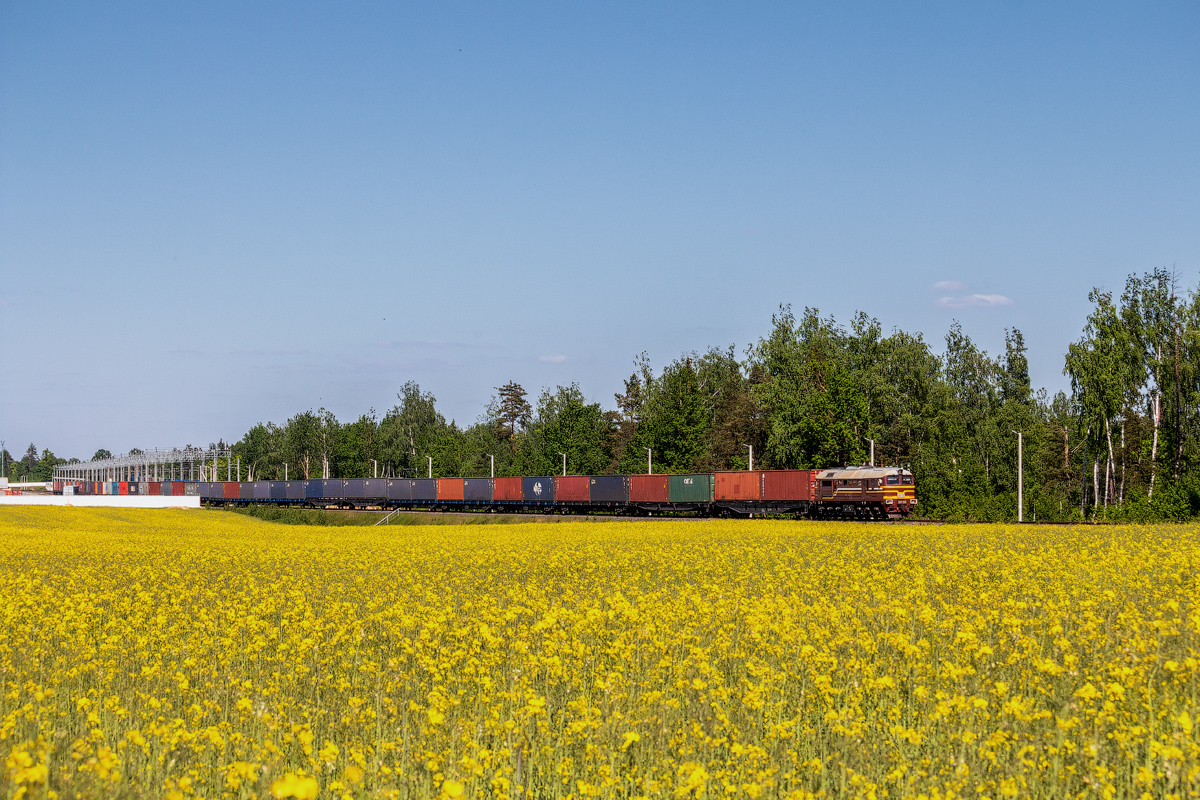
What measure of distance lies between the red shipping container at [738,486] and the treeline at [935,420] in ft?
34.6

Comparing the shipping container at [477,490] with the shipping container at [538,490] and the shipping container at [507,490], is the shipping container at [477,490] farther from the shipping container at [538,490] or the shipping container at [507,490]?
the shipping container at [538,490]

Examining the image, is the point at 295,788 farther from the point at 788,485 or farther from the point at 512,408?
the point at 512,408

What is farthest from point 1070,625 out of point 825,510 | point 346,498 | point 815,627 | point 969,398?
point 969,398

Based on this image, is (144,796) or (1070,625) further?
(1070,625)

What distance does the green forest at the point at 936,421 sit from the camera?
194 ft

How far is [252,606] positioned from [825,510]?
137 feet

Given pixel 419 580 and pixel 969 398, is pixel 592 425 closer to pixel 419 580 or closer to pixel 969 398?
pixel 969 398

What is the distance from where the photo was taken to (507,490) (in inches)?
2675

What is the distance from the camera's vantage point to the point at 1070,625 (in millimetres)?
10523

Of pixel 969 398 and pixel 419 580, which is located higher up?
pixel 969 398

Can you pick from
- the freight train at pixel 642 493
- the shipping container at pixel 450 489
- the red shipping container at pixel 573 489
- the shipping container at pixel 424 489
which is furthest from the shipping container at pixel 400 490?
the red shipping container at pixel 573 489

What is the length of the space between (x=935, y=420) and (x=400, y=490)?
46.2 metres

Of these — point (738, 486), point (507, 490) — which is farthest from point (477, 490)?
point (738, 486)

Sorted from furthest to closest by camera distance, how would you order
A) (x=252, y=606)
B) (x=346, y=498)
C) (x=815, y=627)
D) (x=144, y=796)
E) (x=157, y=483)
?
1. (x=157, y=483)
2. (x=346, y=498)
3. (x=252, y=606)
4. (x=815, y=627)
5. (x=144, y=796)
